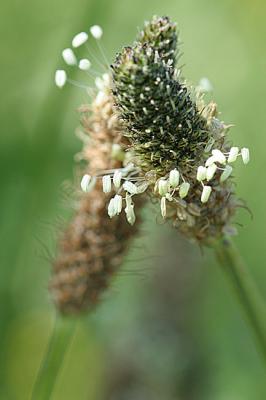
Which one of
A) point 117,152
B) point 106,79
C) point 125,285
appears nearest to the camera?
point 117,152

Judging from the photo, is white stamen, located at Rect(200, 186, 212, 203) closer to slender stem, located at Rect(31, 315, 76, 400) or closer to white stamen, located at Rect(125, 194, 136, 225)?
white stamen, located at Rect(125, 194, 136, 225)

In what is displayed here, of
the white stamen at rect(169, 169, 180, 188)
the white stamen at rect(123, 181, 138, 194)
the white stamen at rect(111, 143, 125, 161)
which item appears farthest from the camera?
the white stamen at rect(111, 143, 125, 161)

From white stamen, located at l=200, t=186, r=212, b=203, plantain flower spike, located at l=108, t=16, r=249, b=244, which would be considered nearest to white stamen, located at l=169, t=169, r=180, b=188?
plantain flower spike, located at l=108, t=16, r=249, b=244

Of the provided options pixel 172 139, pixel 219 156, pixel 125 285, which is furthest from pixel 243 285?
pixel 125 285

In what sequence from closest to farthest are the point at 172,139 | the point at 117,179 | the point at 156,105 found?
the point at 156,105
the point at 172,139
the point at 117,179

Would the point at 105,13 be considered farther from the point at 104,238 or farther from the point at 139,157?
the point at 139,157

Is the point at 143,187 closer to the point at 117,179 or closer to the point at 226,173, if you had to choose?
the point at 117,179

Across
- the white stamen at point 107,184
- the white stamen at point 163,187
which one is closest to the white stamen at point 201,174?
the white stamen at point 163,187

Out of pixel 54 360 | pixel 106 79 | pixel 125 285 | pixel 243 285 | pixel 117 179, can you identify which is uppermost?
pixel 106 79
